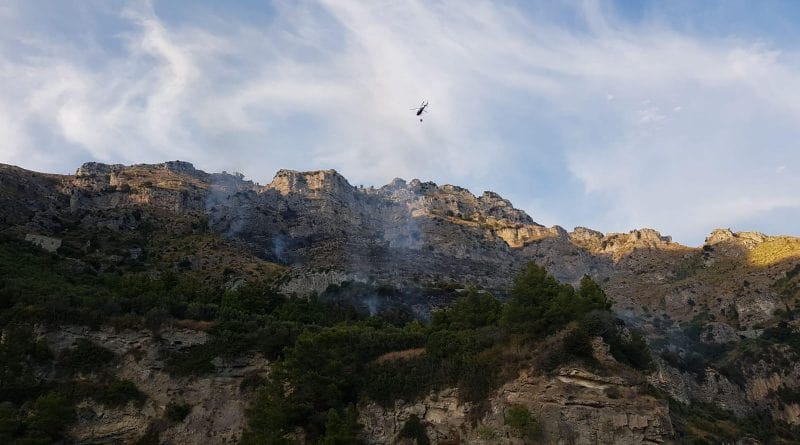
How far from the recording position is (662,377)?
67625 mm

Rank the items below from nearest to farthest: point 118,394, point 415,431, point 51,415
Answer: point 51,415, point 415,431, point 118,394

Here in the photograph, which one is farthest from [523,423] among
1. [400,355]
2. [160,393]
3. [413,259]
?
[413,259]

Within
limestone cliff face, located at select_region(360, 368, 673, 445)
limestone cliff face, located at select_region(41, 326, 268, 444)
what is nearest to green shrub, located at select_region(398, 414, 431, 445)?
limestone cliff face, located at select_region(360, 368, 673, 445)

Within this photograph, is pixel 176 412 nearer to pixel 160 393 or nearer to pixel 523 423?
pixel 160 393

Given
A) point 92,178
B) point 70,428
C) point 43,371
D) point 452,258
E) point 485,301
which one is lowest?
point 70,428

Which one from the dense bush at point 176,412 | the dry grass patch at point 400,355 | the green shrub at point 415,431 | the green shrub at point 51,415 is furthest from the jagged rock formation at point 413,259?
the dry grass patch at point 400,355

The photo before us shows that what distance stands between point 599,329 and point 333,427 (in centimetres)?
1707

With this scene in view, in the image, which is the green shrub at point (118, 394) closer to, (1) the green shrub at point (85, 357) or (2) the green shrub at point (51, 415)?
(1) the green shrub at point (85, 357)

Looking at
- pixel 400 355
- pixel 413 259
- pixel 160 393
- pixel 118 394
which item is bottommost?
pixel 118 394

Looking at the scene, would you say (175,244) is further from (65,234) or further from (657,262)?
(657,262)

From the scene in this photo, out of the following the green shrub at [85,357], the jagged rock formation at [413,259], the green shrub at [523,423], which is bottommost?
the green shrub at [523,423]

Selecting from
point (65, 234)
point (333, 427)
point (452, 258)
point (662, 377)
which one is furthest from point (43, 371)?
point (452, 258)

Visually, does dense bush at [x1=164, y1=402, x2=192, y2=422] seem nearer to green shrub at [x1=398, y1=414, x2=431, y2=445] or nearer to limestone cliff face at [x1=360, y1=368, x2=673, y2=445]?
green shrub at [x1=398, y1=414, x2=431, y2=445]

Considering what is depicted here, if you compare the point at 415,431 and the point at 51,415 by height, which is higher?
the point at 415,431
